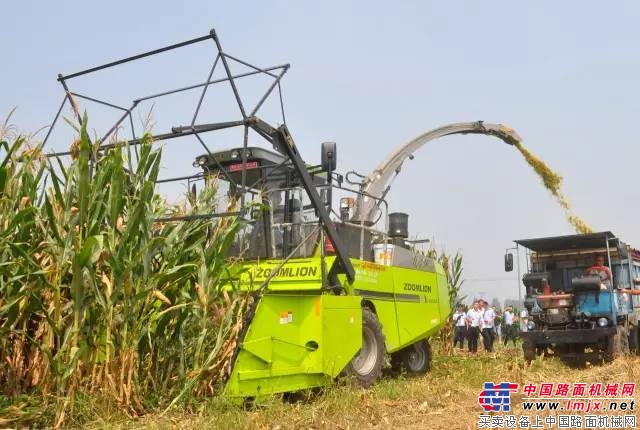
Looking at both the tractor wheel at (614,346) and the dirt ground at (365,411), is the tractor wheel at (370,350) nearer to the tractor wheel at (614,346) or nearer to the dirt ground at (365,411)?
the dirt ground at (365,411)

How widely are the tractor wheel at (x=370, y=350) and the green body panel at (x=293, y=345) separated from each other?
493 mm

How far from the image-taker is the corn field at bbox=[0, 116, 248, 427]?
4684mm

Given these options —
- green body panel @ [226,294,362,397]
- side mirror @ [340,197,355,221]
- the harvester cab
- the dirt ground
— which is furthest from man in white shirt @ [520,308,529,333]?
green body panel @ [226,294,362,397]

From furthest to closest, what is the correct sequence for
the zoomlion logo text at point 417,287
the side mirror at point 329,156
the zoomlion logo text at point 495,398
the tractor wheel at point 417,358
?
the tractor wheel at point 417,358, the zoomlion logo text at point 417,287, the side mirror at point 329,156, the zoomlion logo text at point 495,398

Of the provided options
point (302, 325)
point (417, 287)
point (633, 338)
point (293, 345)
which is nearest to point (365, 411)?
point (293, 345)

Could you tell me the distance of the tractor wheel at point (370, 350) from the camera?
6.91 meters

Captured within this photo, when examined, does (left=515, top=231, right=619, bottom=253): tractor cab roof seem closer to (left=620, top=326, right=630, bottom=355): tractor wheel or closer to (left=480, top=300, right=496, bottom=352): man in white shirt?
(left=620, top=326, right=630, bottom=355): tractor wheel

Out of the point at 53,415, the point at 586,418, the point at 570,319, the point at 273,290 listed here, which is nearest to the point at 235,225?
the point at 273,290

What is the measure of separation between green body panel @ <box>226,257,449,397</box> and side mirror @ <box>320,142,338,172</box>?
96 cm

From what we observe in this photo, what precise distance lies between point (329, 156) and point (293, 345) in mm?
1849

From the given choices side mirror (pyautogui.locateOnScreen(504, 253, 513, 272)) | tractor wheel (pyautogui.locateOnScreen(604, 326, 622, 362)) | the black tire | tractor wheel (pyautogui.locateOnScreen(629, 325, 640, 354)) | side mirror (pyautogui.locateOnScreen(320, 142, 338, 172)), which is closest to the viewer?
side mirror (pyautogui.locateOnScreen(320, 142, 338, 172))

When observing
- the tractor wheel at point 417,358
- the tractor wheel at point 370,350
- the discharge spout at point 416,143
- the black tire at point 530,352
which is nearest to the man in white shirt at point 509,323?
the discharge spout at point 416,143

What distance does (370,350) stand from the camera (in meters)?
7.10

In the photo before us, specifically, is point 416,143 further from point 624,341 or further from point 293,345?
point 293,345
